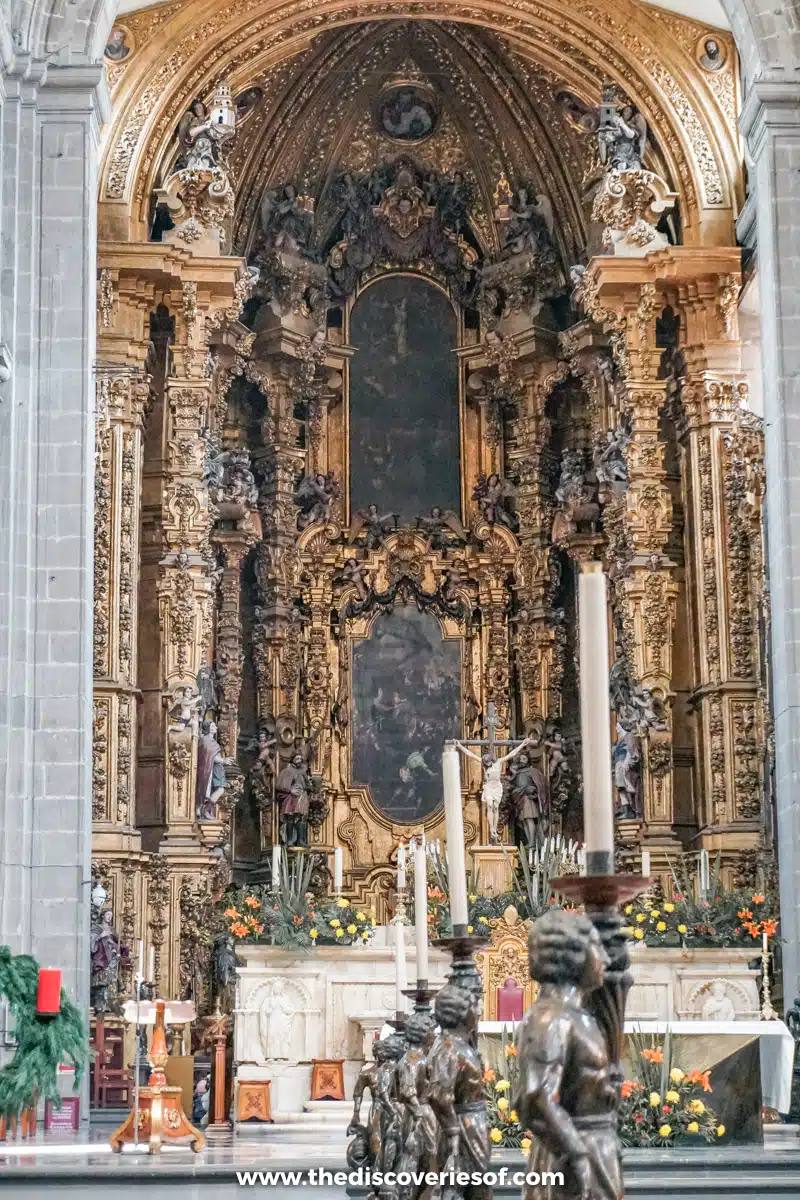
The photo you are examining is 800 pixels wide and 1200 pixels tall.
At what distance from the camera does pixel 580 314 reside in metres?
24.3

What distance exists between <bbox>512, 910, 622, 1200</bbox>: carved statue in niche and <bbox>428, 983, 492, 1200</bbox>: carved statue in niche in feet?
4.83

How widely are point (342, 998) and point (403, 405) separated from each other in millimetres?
10923

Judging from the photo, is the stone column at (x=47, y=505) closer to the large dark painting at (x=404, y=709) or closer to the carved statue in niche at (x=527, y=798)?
the carved statue in niche at (x=527, y=798)

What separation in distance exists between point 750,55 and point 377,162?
8.54m

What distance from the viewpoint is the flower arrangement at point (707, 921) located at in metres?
16.8

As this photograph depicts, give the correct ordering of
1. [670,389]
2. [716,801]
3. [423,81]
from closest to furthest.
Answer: [716,801], [670,389], [423,81]

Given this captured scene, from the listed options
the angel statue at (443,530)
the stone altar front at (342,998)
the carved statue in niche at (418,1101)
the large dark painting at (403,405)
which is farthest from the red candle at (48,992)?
the large dark painting at (403,405)

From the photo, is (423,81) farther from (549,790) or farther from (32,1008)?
(32,1008)

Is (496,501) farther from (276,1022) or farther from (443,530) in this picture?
(276,1022)

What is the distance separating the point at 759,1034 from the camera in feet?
40.1

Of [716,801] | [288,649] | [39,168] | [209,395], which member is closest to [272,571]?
[288,649]

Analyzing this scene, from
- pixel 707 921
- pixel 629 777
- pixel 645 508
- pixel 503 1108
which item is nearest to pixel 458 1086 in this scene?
pixel 503 1108

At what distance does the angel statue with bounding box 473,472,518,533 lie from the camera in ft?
82.1

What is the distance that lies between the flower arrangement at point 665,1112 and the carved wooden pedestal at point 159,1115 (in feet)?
8.51
